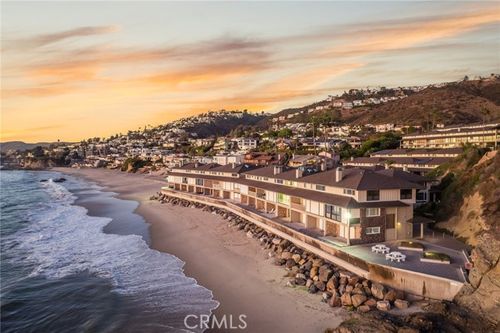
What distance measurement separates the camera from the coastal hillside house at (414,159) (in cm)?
5578

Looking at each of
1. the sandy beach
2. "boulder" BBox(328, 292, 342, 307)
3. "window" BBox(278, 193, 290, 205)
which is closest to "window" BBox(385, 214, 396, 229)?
the sandy beach

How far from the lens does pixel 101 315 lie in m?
24.6

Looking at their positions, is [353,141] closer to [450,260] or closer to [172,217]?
[172,217]

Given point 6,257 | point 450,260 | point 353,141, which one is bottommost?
point 6,257

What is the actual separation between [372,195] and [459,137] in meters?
53.3

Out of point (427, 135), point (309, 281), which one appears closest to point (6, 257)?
point (309, 281)

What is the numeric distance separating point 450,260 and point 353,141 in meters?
85.8

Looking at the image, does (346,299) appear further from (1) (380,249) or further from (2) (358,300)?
(1) (380,249)

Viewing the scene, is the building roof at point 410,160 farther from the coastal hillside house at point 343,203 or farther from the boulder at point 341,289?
the boulder at point 341,289

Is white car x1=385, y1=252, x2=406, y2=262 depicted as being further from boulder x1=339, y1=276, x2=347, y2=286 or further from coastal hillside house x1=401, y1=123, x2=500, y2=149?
coastal hillside house x1=401, y1=123, x2=500, y2=149

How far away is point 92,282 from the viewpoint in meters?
30.4

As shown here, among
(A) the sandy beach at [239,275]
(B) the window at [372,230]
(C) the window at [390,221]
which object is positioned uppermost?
(C) the window at [390,221]

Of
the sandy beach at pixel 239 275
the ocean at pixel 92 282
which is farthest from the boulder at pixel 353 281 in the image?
the ocean at pixel 92 282

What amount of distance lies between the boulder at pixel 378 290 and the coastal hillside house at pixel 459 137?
156 feet
